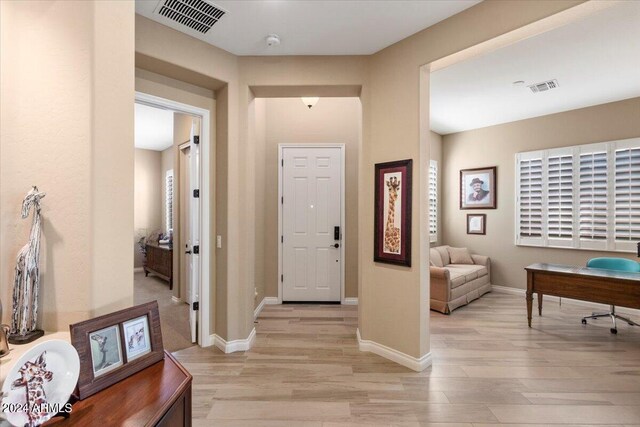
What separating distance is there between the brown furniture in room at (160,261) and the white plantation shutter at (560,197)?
6.82 m

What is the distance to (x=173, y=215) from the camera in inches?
197

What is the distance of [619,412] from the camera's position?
7.38 ft

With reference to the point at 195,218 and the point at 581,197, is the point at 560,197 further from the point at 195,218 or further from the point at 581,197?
the point at 195,218

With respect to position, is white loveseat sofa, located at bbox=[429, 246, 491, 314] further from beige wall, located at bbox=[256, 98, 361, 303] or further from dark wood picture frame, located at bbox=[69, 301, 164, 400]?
dark wood picture frame, located at bbox=[69, 301, 164, 400]

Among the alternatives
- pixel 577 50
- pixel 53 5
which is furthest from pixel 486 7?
pixel 53 5

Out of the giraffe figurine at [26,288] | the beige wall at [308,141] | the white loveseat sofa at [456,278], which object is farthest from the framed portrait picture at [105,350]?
the white loveseat sofa at [456,278]

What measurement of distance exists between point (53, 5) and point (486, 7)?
8.91ft

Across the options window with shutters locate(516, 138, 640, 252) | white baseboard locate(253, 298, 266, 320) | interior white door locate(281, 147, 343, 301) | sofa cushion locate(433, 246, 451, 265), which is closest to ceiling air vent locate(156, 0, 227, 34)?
interior white door locate(281, 147, 343, 301)

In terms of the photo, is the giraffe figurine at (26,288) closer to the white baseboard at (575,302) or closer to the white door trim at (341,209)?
the white door trim at (341,209)

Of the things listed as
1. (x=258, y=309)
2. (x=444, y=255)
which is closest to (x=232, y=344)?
(x=258, y=309)

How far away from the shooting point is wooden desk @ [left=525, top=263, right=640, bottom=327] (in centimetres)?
321

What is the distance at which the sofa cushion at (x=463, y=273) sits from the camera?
4681 millimetres

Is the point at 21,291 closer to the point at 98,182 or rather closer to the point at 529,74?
the point at 98,182

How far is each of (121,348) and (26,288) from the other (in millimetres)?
491
